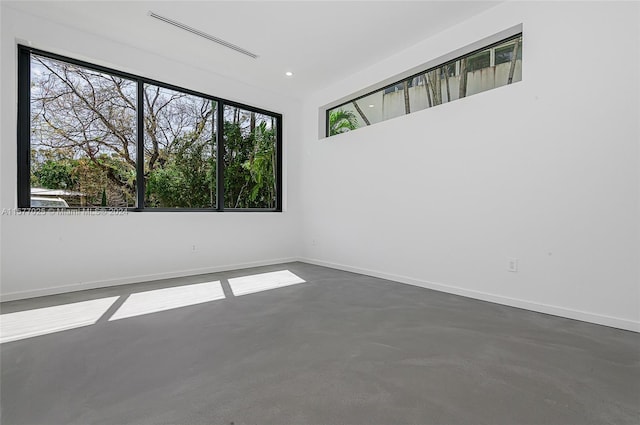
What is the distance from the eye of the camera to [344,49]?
12.4ft

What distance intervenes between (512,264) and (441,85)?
2.15 meters

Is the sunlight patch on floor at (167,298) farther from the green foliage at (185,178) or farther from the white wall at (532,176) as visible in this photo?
the white wall at (532,176)

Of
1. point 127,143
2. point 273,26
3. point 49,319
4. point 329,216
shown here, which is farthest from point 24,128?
point 329,216

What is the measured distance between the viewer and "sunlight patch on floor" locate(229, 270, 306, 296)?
11.4ft

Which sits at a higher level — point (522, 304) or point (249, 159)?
point (249, 159)

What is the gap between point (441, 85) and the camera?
3.61 meters

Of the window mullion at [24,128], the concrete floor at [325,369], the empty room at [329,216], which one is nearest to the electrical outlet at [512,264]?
the empty room at [329,216]

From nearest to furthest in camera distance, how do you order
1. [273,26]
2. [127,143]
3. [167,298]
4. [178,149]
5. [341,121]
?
1. [167,298]
2. [273,26]
3. [127,143]
4. [178,149]
5. [341,121]

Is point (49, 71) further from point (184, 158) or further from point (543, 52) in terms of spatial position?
point (543, 52)

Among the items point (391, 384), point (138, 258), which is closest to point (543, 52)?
point (391, 384)

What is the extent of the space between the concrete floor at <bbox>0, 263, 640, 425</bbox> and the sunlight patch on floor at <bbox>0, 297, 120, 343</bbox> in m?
0.13

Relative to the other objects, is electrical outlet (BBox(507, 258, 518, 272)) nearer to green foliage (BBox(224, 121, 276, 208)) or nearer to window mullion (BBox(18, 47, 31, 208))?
green foliage (BBox(224, 121, 276, 208))

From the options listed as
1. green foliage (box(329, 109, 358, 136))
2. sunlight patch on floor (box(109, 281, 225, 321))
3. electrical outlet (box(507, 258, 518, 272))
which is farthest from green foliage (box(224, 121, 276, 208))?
electrical outlet (box(507, 258, 518, 272))

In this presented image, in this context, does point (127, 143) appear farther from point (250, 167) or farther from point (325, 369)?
point (325, 369)
